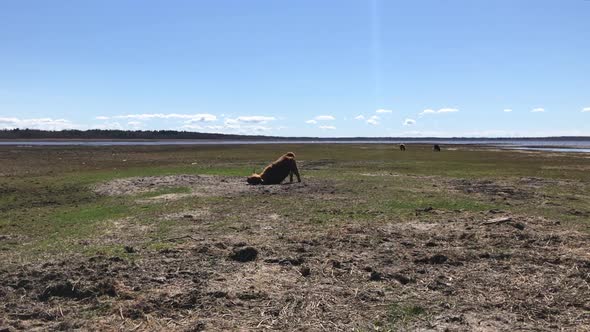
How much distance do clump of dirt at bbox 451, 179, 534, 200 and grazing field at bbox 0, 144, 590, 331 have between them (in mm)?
1933

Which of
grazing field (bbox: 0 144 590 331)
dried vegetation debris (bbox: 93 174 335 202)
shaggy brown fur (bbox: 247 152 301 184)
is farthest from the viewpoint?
shaggy brown fur (bbox: 247 152 301 184)

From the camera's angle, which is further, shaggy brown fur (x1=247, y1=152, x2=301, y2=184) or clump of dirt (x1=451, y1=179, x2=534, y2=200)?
shaggy brown fur (x1=247, y1=152, x2=301, y2=184)

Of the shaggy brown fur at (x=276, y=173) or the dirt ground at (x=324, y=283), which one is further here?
the shaggy brown fur at (x=276, y=173)

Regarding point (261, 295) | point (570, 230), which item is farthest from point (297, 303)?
point (570, 230)

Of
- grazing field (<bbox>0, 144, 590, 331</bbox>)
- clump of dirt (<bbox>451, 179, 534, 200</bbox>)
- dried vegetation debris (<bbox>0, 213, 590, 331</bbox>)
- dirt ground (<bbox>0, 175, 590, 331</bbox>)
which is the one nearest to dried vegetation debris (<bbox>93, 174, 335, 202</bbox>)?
grazing field (<bbox>0, 144, 590, 331</bbox>)

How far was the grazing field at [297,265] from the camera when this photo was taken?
634 centimetres

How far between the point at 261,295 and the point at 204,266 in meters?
1.86

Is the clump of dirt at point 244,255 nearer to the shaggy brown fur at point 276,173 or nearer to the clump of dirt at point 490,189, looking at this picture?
the clump of dirt at point 490,189

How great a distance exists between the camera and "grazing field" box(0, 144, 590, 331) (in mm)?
6336

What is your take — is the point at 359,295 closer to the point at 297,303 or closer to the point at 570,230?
the point at 297,303

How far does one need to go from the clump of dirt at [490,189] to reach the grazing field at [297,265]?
1.93 meters

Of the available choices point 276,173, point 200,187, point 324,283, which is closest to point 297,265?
point 324,283

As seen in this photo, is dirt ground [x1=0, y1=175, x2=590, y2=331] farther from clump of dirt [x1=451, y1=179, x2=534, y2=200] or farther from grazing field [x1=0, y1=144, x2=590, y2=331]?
clump of dirt [x1=451, y1=179, x2=534, y2=200]

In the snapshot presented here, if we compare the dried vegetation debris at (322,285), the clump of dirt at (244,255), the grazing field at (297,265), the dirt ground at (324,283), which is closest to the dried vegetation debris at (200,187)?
the grazing field at (297,265)
